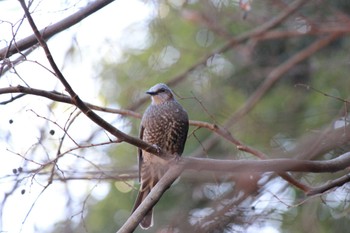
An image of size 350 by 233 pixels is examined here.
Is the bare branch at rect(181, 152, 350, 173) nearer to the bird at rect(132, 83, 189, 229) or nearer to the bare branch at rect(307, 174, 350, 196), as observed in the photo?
the bare branch at rect(307, 174, 350, 196)

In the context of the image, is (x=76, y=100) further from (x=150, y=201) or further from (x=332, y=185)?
(x=332, y=185)

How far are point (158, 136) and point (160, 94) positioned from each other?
394 millimetres

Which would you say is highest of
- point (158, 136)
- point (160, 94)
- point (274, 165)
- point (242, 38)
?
point (242, 38)

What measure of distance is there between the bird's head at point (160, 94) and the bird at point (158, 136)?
0.14 ft

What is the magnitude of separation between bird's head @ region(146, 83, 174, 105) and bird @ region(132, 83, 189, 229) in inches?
1.7

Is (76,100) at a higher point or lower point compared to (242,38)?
lower

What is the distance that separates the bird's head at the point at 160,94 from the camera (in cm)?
530

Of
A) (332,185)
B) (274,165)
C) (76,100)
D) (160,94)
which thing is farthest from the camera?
(160,94)

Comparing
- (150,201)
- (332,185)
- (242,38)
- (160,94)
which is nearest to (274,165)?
(332,185)

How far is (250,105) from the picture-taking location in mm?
5902

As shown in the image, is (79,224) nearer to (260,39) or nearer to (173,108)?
(173,108)

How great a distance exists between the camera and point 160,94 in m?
5.32

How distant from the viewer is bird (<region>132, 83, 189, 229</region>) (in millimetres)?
5020

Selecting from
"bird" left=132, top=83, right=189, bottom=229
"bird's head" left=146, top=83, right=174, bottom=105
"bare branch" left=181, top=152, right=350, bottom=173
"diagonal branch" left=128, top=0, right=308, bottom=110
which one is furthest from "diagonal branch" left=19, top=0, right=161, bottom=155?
"diagonal branch" left=128, top=0, right=308, bottom=110
